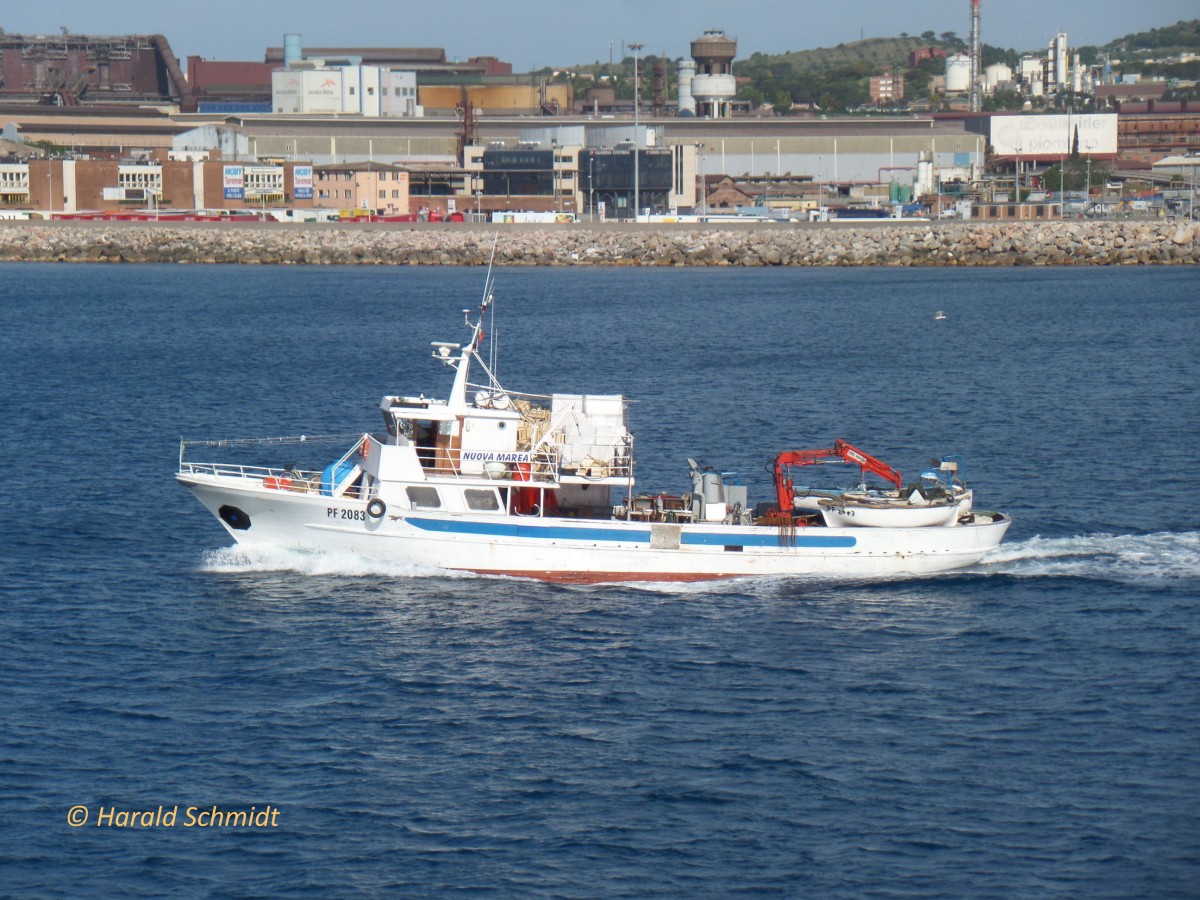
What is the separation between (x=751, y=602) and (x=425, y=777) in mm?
10754

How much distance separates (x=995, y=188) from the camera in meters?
178

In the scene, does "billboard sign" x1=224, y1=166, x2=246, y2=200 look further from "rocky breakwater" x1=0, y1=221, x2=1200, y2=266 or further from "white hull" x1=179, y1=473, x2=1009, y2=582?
"white hull" x1=179, y1=473, x2=1009, y2=582

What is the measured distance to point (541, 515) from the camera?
35812mm

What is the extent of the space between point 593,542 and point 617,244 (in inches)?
4346

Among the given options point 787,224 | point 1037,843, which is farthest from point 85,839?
point 787,224

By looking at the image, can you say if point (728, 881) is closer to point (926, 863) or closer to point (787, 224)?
point (926, 863)

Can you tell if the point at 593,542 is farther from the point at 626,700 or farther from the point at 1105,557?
the point at 1105,557

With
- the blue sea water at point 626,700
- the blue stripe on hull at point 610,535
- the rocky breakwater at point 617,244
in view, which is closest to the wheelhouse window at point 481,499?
the blue stripe on hull at point 610,535

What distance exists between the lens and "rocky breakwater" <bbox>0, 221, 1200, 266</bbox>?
136625 millimetres

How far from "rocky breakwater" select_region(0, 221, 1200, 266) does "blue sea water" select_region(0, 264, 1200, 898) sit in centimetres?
8303

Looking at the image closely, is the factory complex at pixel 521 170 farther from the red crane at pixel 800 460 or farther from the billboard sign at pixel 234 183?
the red crane at pixel 800 460

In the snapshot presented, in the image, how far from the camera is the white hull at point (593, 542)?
35438mm

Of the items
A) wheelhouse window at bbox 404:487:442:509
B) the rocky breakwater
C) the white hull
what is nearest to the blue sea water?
the white hull

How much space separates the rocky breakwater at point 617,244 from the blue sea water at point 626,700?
8303 centimetres
